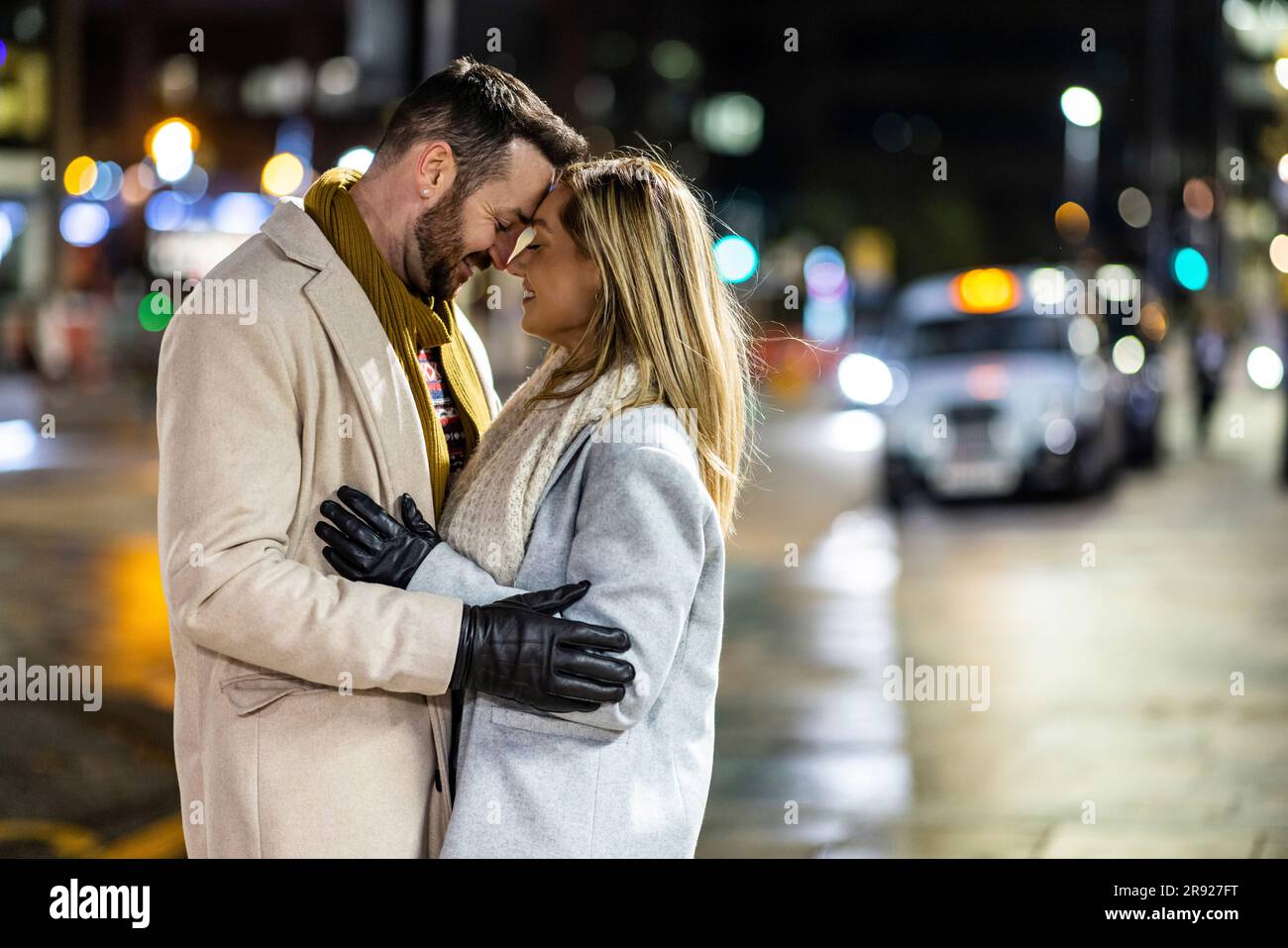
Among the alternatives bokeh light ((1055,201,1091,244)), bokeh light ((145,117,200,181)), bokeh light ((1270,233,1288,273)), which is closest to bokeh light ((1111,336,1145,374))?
bokeh light ((1270,233,1288,273))

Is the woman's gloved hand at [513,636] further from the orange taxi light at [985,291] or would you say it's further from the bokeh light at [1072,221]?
the bokeh light at [1072,221]

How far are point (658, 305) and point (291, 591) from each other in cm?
75

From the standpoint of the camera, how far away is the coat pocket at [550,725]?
270 cm

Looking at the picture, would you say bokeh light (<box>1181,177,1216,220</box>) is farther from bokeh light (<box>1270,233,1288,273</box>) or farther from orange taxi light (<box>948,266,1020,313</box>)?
orange taxi light (<box>948,266,1020,313</box>)

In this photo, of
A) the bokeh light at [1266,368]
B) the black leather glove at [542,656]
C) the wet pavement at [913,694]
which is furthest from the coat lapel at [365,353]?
the bokeh light at [1266,368]

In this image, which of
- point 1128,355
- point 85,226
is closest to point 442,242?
point 1128,355

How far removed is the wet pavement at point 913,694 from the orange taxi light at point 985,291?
2.63 metres

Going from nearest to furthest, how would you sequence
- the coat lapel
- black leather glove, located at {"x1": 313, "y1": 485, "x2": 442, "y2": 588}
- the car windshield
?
black leather glove, located at {"x1": 313, "y1": 485, "x2": 442, "y2": 588} < the coat lapel < the car windshield

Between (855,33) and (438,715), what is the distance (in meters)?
109

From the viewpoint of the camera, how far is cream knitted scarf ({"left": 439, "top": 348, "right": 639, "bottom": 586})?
108 inches

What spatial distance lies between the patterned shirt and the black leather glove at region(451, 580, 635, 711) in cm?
55

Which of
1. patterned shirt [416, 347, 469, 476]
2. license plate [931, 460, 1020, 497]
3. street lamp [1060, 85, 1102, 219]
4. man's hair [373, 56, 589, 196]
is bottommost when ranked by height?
license plate [931, 460, 1020, 497]

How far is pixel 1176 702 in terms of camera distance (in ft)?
27.6
